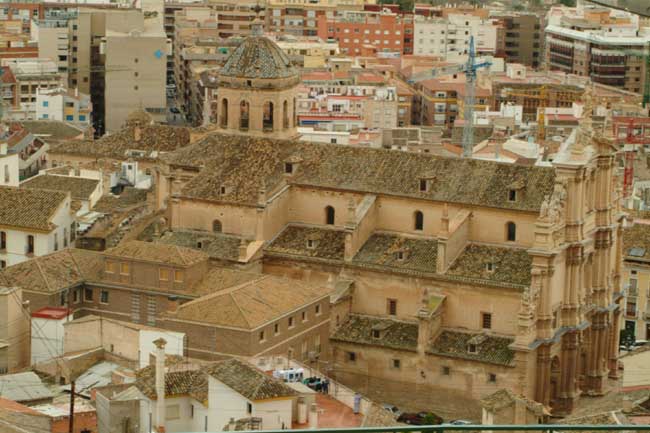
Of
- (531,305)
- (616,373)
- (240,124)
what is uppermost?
(240,124)

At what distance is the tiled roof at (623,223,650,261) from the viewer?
233ft

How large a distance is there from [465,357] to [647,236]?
61.4 feet

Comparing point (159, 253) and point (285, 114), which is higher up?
point (285, 114)

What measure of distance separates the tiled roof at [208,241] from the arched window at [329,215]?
2.91 meters

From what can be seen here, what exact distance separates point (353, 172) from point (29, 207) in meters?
12.6

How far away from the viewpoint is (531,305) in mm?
55156

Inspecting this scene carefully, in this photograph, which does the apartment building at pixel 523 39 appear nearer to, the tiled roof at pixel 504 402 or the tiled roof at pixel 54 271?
the tiled roof at pixel 54 271

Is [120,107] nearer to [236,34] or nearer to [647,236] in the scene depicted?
[236,34]

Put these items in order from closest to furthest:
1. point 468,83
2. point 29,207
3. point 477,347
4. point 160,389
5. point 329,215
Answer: point 160,389, point 477,347, point 329,215, point 29,207, point 468,83

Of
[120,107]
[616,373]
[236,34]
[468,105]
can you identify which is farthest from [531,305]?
[236,34]

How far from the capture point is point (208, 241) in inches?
2379

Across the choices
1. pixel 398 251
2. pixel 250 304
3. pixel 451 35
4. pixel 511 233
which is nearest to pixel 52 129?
pixel 398 251

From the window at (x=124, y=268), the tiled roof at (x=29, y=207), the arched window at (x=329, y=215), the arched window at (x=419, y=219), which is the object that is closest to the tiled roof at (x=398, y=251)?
the arched window at (x=419, y=219)

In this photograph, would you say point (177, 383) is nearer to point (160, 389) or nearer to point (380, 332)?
point (160, 389)
